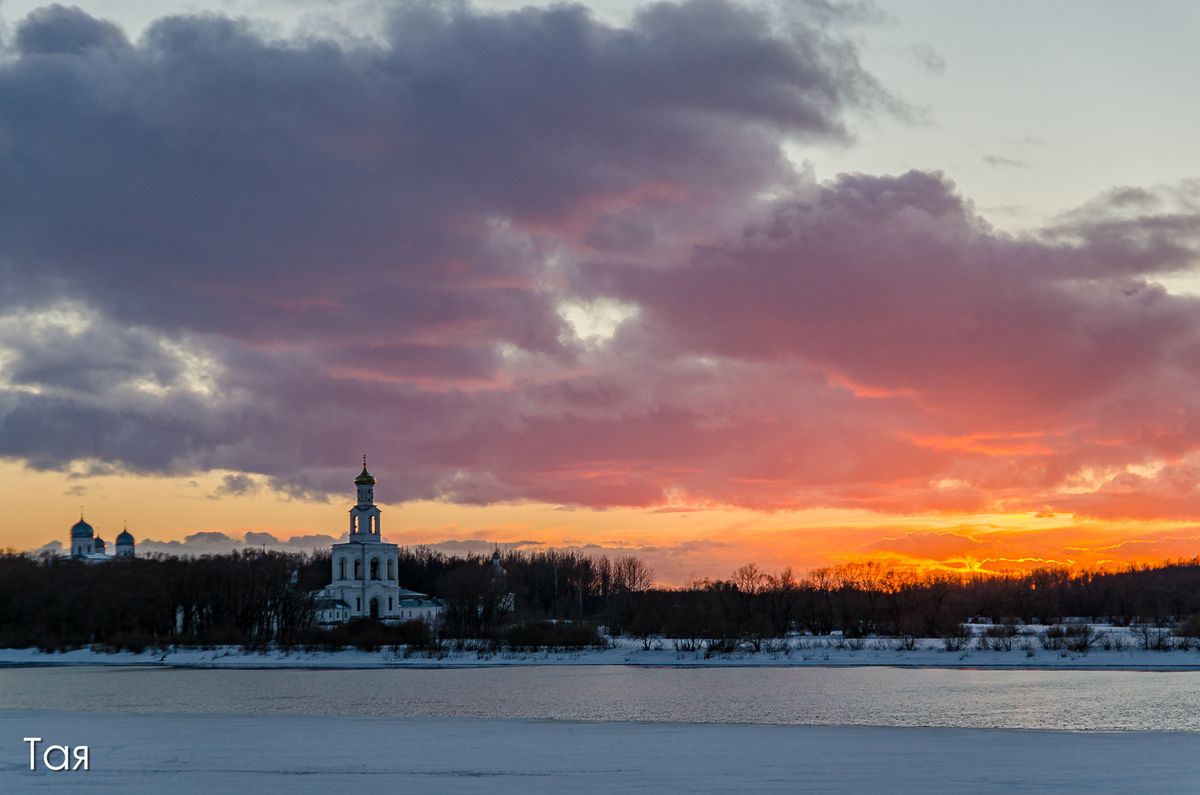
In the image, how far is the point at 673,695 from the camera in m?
51.9

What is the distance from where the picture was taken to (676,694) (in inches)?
2066

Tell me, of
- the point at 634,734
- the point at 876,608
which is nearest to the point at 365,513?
the point at 876,608

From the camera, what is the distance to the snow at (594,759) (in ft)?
76.9

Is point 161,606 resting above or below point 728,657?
above

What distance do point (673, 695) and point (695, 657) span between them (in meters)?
26.8

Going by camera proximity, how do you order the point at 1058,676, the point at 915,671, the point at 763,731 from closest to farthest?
the point at 763,731 → the point at 1058,676 → the point at 915,671

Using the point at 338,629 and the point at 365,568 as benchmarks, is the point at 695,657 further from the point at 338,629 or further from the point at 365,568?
the point at 365,568

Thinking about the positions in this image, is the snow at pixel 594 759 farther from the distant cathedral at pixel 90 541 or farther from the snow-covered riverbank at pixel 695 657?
the distant cathedral at pixel 90 541

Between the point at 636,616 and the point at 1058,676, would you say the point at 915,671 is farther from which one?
the point at 636,616

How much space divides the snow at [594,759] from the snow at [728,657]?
37.9 m

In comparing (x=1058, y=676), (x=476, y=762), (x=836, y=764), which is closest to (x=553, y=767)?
(x=476, y=762)

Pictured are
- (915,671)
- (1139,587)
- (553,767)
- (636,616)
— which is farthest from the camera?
(1139,587)

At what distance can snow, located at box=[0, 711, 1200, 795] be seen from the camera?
23438 millimetres

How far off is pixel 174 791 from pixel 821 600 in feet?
272
